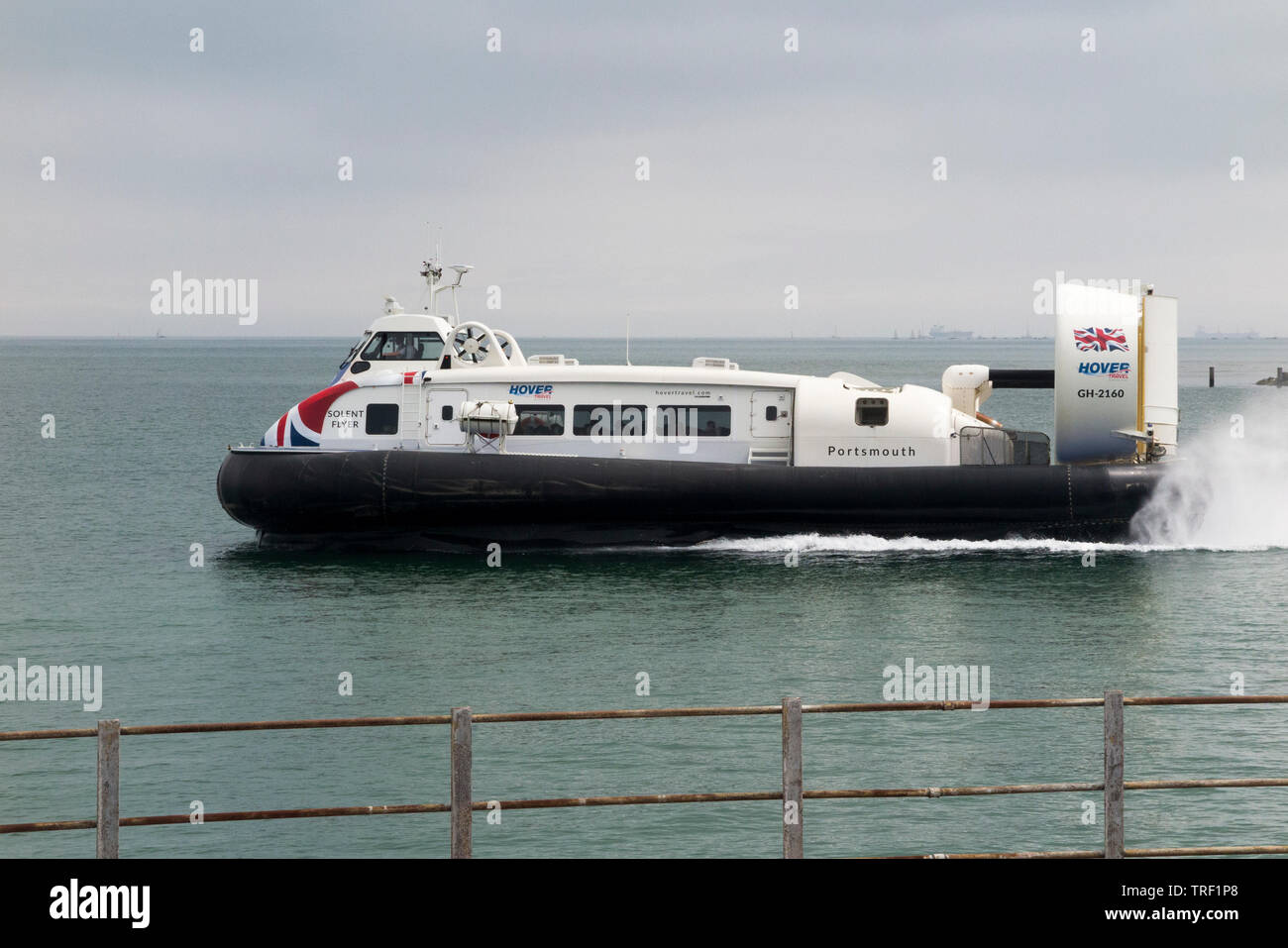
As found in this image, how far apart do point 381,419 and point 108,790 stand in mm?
18428

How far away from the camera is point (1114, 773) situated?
8.35m

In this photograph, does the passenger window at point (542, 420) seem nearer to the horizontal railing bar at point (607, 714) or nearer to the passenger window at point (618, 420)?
the passenger window at point (618, 420)

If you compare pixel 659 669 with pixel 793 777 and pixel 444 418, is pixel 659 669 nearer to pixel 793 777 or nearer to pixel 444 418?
pixel 444 418

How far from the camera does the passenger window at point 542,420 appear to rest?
85.4ft

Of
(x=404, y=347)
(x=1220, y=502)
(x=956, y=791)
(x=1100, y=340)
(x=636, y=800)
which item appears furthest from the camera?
(x=1220, y=502)

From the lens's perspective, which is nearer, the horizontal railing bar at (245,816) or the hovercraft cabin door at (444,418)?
the horizontal railing bar at (245,816)

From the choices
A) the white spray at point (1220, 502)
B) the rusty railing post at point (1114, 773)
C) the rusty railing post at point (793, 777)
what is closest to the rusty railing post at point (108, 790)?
the rusty railing post at point (793, 777)

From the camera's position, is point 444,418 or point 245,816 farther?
point 444,418

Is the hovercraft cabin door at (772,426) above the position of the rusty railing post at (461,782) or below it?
above

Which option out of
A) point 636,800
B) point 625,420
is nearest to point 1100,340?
point 625,420

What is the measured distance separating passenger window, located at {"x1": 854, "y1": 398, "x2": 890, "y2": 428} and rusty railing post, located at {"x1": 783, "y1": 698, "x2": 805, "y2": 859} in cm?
1746

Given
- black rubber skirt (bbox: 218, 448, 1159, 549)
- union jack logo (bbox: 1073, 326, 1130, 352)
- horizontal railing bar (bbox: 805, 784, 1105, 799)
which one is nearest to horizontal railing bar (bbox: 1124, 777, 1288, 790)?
horizontal railing bar (bbox: 805, 784, 1105, 799)

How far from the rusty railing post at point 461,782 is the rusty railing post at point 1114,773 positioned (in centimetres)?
349
